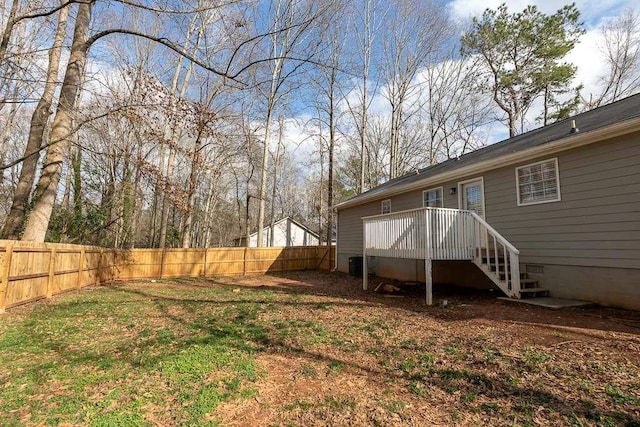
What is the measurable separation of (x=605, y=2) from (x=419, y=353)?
1621 centimetres

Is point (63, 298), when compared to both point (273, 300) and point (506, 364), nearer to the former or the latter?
point (273, 300)

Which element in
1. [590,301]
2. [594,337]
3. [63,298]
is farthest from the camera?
[63,298]

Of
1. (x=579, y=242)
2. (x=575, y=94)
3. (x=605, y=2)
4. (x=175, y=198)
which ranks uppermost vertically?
(x=605, y=2)

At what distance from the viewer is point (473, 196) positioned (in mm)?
8922

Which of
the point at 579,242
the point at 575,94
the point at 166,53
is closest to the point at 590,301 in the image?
the point at 579,242

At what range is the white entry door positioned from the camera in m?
8.60

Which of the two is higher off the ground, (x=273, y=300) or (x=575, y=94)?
(x=575, y=94)

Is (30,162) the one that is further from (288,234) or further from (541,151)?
(288,234)

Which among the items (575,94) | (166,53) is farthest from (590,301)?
(166,53)

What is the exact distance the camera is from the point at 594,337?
4207 millimetres

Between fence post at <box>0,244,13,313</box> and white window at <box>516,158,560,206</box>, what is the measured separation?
1038 centimetres

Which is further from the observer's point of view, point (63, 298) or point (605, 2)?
point (605, 2)

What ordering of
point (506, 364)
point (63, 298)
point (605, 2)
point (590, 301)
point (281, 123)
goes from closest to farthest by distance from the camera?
point (506, 364)
point (590, 301)
point (63, 298)
point (605, 2)
point (281, 123)

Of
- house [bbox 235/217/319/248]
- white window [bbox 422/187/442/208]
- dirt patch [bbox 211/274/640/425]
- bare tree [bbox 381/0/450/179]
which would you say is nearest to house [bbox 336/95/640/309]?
white window [bbox 422/187/442/208]
